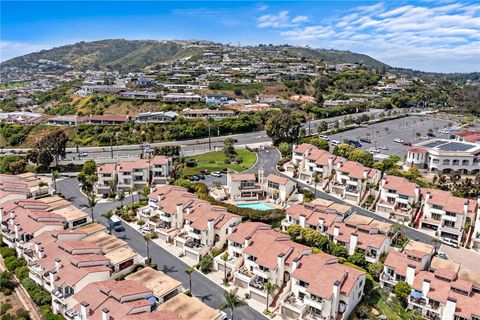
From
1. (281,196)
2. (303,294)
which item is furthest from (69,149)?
(303,294)

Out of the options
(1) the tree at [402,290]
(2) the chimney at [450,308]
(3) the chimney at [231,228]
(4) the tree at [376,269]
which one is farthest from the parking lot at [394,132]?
(2) the chimney at [450,308]

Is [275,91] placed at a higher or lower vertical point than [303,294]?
higher

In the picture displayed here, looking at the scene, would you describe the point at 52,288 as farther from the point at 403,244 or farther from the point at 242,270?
the point at 403,244

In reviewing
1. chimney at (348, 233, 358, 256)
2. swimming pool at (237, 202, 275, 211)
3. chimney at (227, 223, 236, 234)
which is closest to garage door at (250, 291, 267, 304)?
chimney at (227, 223, 236, 234)

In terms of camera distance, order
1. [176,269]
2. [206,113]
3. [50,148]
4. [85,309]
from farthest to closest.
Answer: [206,113]
[50,148]
[176,269]
[85,309]

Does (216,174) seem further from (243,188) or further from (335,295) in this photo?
(335,295)

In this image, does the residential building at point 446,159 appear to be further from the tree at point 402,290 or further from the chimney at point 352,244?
the tree at point 402,290

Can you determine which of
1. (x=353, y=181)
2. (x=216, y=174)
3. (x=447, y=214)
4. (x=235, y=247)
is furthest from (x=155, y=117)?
(x=447, y=214)
